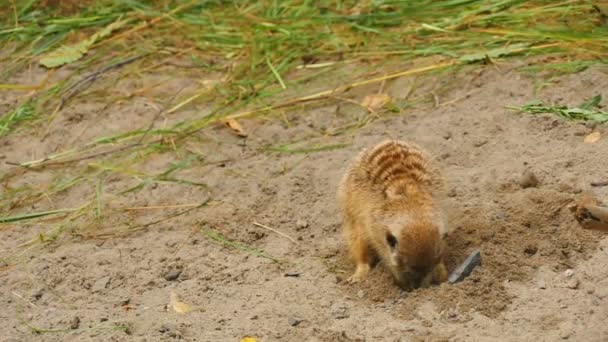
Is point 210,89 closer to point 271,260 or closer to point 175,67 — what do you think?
point 175,67

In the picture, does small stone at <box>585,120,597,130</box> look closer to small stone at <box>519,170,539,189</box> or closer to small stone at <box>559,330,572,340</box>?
small stone at <box>519,170,539,189</box>

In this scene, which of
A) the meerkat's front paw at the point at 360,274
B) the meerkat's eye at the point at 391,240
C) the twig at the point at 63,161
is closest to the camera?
the meerkat's eye at the point at 391,240

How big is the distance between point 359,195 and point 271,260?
545 millimetres

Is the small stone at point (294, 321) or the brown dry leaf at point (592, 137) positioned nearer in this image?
the small stone at point (294, 321)

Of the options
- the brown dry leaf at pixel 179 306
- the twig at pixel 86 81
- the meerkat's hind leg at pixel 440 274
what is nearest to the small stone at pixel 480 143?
the meerkat's hind leg at pixel 440 274

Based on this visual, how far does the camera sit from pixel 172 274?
16.8 feet

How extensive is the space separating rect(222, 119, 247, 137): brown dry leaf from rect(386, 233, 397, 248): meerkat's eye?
2.05 metres

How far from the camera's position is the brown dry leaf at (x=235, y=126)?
656 cm

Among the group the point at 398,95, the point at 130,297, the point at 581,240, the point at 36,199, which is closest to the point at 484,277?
the point at 581,240

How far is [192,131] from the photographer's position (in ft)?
21.7

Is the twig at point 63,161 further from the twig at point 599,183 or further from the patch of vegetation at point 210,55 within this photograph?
the twig at point 599,183

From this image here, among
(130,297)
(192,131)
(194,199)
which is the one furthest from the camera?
(192,131)

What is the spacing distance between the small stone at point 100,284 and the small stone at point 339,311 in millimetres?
1191

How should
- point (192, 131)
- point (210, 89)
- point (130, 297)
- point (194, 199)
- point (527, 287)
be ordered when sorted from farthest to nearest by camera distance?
point (210, 89)
point (192, 131)
point (194, 199)
point (130, 297)
point (527, 287)
